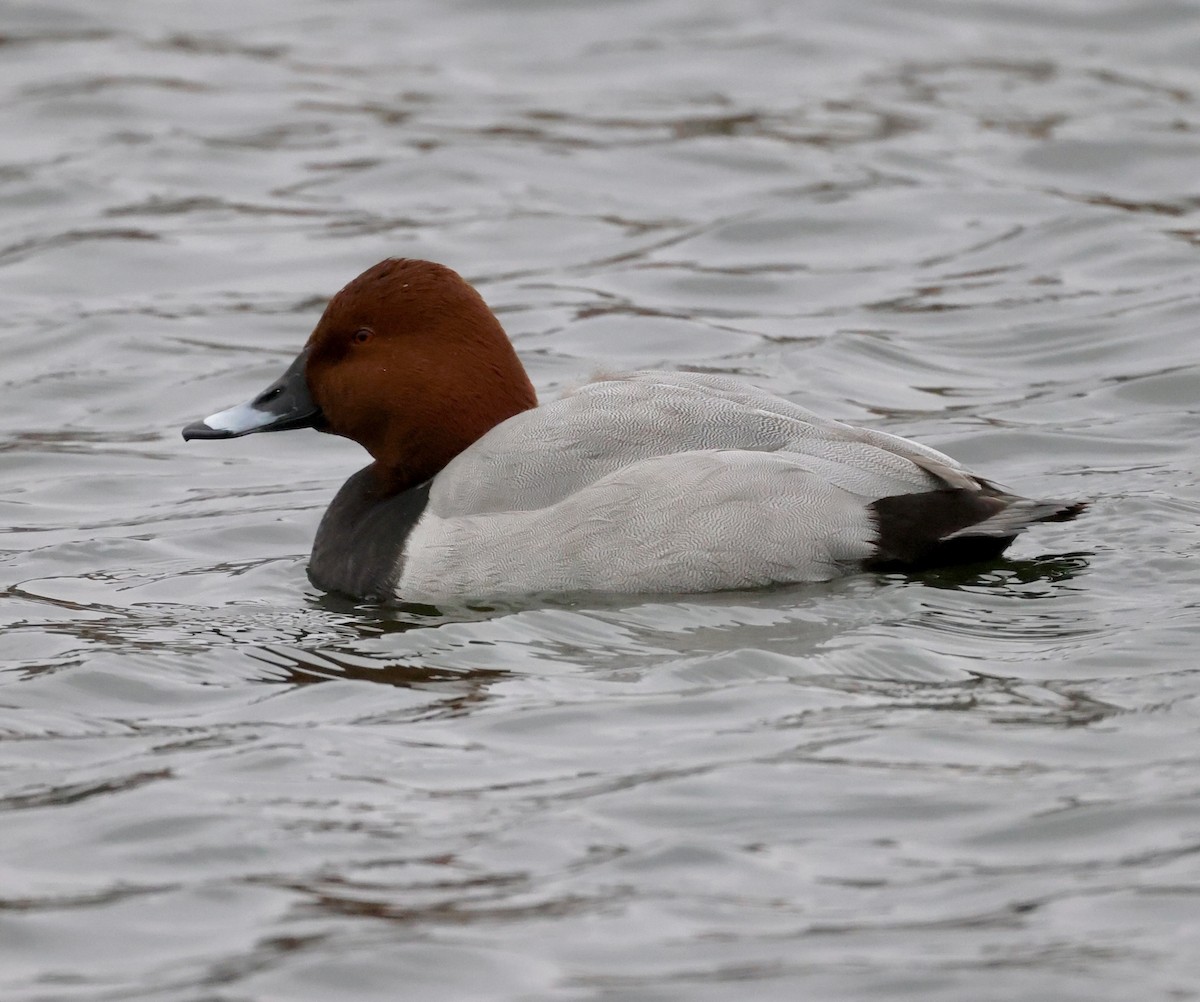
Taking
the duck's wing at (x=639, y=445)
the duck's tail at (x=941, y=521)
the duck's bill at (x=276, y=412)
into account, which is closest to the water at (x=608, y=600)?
the duck's tail at (x=941, y=521)

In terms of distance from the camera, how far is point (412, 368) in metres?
6.37

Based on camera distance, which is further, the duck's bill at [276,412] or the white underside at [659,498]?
the duck's bill at [276,412]

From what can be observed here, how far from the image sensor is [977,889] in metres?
4.09

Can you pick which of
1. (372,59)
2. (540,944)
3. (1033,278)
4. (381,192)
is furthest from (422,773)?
(372,59)

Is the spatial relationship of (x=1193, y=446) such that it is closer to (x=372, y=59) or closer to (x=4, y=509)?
(x=4, y=509)

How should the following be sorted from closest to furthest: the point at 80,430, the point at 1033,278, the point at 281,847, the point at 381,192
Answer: the point at 281,847
the point at 80,430
the point at 1033,278
the point at 381,192

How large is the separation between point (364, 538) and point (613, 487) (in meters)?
0.88

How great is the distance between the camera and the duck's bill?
657cm

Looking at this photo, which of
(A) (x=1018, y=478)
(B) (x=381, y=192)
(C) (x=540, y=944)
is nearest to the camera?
(C) (x=540, y=944)

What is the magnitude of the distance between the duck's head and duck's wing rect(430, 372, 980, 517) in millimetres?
238

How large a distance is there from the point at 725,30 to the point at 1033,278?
4.57 m

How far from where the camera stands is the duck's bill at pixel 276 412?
21.6 feet

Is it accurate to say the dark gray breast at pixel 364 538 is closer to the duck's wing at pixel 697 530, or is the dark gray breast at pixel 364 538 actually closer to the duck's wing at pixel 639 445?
the duck's wing at pixel 639 445

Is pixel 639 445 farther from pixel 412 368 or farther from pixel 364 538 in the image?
pixel 364 538
